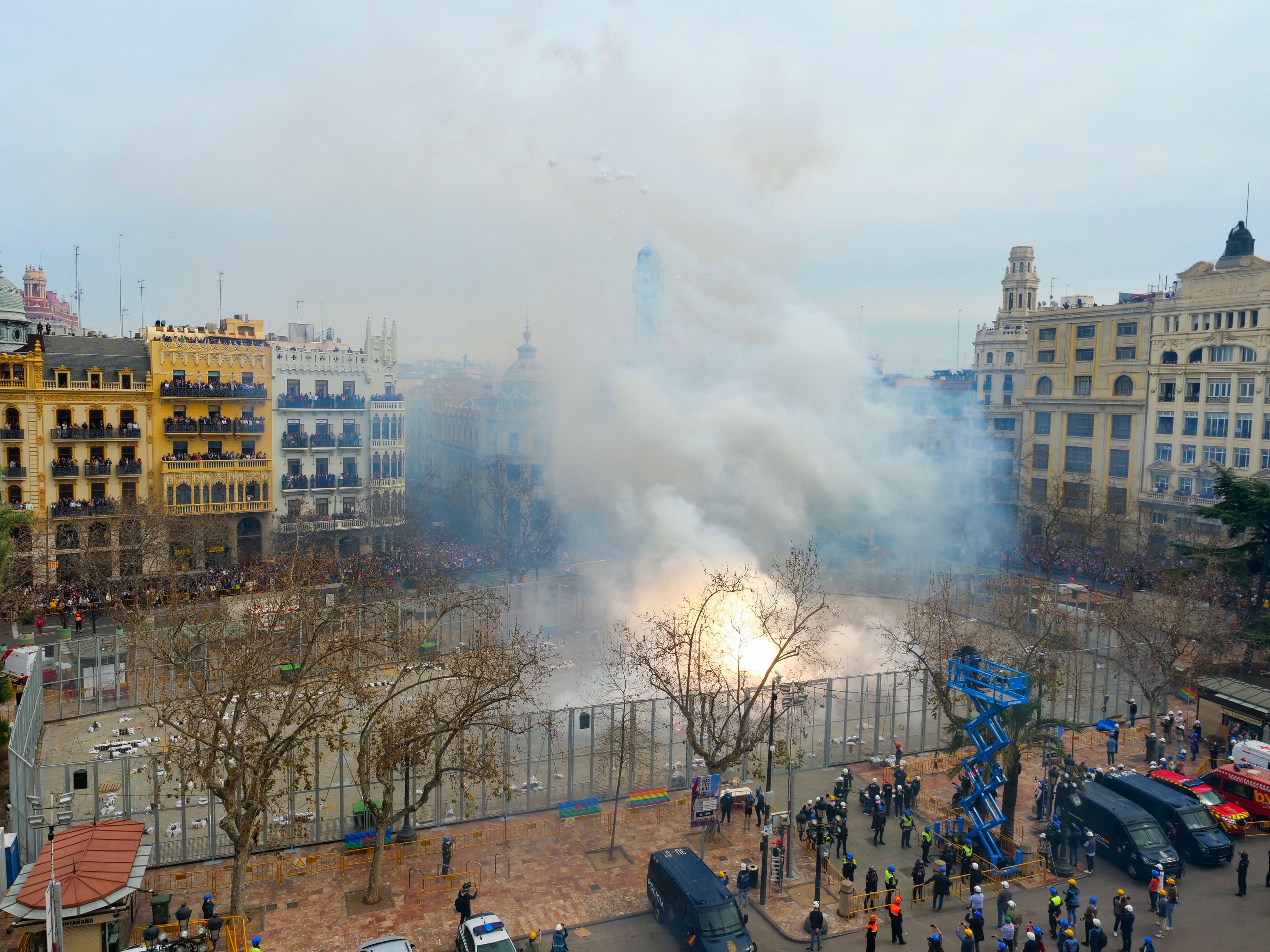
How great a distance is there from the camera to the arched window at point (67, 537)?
4525 cm

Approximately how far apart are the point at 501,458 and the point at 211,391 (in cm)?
1926

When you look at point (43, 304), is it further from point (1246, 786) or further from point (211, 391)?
point (1246, 786)

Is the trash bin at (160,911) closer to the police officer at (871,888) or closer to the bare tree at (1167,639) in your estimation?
the police officer at (871,888)

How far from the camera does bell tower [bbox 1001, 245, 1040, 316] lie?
8788 centimetres

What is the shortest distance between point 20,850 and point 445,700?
1297 centimetres

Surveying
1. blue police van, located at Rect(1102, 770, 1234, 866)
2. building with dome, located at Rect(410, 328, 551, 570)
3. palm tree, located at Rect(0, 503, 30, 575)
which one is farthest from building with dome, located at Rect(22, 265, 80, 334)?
blue police van, located at Rect(1102, 770, 1234, 866)

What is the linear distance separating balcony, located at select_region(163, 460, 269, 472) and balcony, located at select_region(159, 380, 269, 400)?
3521mm

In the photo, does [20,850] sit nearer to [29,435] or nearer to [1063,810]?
[1063,810]

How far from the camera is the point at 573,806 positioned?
24.3 m

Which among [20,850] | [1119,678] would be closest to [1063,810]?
[1119,678]

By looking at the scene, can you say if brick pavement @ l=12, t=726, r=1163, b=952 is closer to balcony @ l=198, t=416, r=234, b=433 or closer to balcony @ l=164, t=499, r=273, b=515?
balcony @ l=164, t=499, r=273, b=515

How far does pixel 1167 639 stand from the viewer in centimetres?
3088

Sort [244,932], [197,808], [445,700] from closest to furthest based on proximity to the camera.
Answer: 1. [244,932]
2. [197,808]
3. [445,700]

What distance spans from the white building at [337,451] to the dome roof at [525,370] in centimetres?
1732
